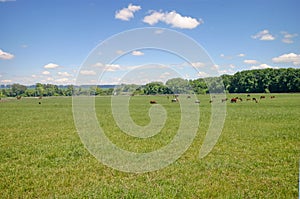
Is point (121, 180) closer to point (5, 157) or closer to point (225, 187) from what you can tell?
point (225, 187)

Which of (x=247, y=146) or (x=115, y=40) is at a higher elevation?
(x=115, y=40)

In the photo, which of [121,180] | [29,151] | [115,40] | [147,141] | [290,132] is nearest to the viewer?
[121,180]

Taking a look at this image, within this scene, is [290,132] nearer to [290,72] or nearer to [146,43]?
[146,43]

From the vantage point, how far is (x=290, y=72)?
11462 centimetres

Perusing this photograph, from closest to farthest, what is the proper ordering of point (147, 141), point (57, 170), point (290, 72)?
1. point (57, 170)
2. point (147, 141)
3. point (290, 72)

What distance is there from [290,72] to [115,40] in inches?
4753

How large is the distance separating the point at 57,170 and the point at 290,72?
122829 mm

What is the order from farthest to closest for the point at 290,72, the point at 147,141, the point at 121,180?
the point at 290,72 → the point at 147,141 → the point at 121,180

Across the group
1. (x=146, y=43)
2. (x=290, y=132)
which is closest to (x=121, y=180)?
(x=146, y=43)

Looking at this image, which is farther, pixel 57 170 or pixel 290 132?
pixel 290 132

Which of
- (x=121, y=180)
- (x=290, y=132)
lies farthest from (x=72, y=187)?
(x=290, y=132)

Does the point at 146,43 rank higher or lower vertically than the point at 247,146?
higher

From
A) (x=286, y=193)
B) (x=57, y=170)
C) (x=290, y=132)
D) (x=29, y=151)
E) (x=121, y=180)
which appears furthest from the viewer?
(x=290, y=132)

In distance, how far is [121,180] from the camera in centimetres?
754
